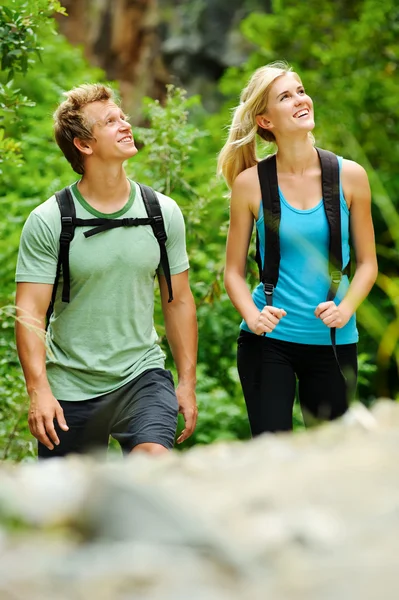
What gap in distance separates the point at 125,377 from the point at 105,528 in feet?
8.86

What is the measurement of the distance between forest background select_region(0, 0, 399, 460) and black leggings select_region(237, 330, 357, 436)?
23 centimetres

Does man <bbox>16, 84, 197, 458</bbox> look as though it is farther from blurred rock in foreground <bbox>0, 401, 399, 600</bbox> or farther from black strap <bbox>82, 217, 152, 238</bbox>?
blurred rock in foreground <bbox>0, 401, 399, 600</bbox>

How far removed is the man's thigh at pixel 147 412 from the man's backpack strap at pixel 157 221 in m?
0.51

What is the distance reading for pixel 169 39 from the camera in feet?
79.6

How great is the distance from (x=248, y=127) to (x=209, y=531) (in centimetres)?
345

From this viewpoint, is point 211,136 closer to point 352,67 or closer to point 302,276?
point 352,67

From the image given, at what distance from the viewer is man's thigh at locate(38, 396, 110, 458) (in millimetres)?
4699

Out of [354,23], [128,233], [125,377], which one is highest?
[354,23]

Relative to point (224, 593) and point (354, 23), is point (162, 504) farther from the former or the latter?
point (354, 23)

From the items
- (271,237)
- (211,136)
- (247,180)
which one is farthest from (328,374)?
(211,136)

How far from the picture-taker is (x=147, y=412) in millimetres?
4605

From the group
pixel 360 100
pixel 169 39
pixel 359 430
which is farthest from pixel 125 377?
pixel 169 39

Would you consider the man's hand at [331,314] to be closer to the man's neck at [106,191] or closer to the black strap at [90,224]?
the black strap at [90,224]

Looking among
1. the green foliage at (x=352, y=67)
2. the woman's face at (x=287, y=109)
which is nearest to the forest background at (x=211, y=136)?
the green foliage at (x=352, y=67)
